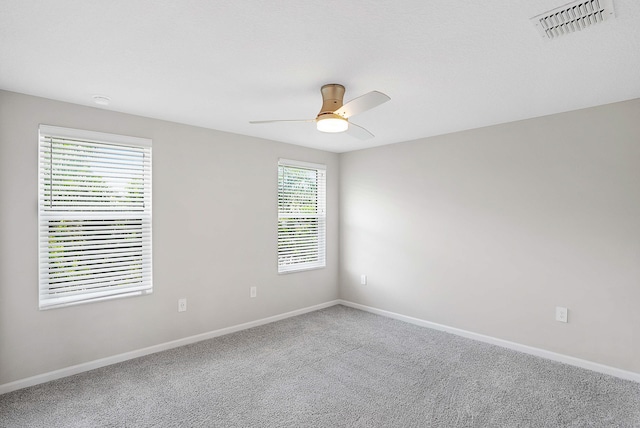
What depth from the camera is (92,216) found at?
9.70 ft

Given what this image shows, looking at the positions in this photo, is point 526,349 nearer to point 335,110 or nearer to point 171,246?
point 335,110

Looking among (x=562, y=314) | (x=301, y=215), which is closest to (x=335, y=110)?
(x=301, y=215)

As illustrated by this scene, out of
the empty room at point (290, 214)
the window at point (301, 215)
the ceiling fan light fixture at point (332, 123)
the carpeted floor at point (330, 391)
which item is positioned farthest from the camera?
the window at point (301, 215)

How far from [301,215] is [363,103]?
2.66 meters

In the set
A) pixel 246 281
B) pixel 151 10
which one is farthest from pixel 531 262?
pixel 151 10

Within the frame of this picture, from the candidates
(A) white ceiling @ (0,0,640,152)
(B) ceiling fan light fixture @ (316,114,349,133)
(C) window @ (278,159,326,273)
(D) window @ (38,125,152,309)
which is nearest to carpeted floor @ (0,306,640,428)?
(D) window @ (38,125,152,309)

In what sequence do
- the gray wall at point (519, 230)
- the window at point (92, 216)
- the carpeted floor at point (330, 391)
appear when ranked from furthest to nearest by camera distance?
1. the gray wall at point (519, 230)
2. the window at point (92, 216)
3. the carpeted floor at point (330, 391)

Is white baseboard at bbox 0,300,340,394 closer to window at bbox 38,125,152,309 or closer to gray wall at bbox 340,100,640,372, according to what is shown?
window at bbox 38,125,152,309

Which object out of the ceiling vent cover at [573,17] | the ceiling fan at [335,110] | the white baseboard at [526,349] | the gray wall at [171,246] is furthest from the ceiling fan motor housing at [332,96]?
the white baseboard at [526,349]

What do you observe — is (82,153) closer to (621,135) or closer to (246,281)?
(246,281)

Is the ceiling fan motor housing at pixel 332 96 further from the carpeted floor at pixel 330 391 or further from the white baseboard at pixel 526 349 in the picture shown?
the white baseboard at pixel 526 349

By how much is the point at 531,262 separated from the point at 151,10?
12.2 feet

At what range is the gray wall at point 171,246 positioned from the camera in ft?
8.64

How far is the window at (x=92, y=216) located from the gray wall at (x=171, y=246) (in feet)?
0.24
